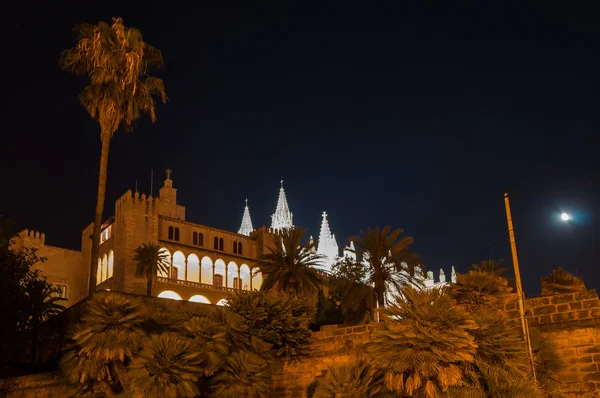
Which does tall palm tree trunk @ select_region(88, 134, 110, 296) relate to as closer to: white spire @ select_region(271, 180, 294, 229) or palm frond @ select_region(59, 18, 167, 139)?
palm frond @ select_region(59, 18, 167, 139)

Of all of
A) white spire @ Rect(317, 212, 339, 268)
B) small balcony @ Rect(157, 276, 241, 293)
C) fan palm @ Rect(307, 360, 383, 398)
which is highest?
white spire @ Rect(317, 212, 339, 268)

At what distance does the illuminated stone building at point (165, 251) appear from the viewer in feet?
184

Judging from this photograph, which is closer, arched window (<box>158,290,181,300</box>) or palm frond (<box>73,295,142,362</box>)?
palm frond (<box>73,295,142,362</box>)

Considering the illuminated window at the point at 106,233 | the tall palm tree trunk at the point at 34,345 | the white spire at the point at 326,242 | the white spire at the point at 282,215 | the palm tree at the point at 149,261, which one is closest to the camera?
the tall palm tree trunk at the point at 34,345

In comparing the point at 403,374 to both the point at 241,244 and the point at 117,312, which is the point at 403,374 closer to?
the point at 117,312

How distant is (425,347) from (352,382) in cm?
233

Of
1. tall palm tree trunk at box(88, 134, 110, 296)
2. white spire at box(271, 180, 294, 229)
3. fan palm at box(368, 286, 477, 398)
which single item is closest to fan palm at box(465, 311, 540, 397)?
fan palm at box(368, 286, 477, 398)

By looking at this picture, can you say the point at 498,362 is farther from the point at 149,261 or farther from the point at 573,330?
the point at 149,261

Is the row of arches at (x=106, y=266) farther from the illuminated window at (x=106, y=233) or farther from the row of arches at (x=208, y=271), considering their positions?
the row of arches at (x=208, y=271)

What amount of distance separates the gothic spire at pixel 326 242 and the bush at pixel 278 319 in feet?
323

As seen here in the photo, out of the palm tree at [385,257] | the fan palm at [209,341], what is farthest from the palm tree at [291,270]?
the fan palm at [209,341]

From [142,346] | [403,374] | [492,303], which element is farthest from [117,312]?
[492,303]

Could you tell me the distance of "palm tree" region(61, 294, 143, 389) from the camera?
16.7 m

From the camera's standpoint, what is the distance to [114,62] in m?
27.1
